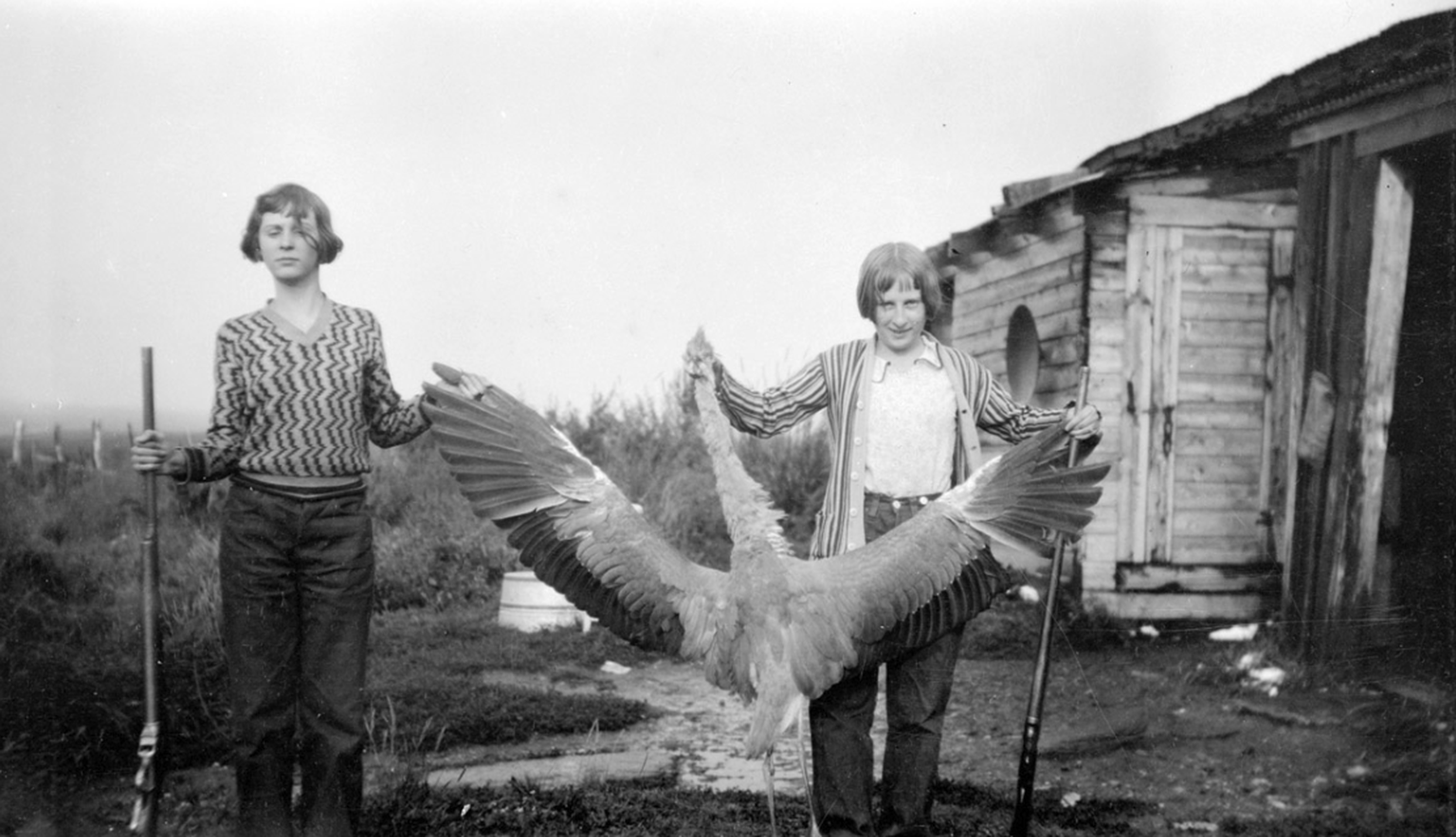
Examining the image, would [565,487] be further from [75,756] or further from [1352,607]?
[1352,607]

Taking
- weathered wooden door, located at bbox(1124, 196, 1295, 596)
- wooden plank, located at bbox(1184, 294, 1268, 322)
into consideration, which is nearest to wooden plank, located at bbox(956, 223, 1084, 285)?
weathered wooden door, located at bbox(1124, 196, 1295, 596)

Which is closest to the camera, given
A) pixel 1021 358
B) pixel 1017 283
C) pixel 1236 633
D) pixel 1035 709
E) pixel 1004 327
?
pixel 1035 709

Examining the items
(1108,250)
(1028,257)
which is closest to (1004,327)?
(1028,257)

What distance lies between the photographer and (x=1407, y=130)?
598 cm

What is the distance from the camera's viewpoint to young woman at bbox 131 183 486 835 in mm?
3398

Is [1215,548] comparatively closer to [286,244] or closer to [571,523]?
[571,523]

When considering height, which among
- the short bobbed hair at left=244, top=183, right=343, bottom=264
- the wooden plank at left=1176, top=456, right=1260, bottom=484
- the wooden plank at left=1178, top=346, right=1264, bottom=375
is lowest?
the wooden plank at left=1176, top=456, right=1260, bottom=484

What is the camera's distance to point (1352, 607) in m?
6.25

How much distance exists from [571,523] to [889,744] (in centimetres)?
128

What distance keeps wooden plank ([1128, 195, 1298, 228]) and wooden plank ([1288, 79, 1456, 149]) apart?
2.76ft

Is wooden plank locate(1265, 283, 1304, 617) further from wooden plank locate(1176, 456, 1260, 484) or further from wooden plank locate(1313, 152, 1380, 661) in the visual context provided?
wooden plank locate(1313, 152, 1380, 661)

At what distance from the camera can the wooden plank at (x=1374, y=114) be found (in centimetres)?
573

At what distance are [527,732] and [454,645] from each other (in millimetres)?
2190

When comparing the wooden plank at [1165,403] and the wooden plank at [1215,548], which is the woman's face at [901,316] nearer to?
the wooden plank at [1165,403]
